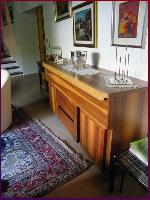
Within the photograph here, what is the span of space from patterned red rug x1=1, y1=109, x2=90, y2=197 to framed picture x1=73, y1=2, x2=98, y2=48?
1.27 m

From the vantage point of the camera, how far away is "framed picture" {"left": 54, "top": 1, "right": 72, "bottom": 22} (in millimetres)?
2412

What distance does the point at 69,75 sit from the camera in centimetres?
178

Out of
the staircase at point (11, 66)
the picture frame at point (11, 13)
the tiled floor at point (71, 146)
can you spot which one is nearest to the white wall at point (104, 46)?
the tiled floor at point (71, 146)

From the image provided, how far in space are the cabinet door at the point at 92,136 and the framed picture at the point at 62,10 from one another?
4.98 ft

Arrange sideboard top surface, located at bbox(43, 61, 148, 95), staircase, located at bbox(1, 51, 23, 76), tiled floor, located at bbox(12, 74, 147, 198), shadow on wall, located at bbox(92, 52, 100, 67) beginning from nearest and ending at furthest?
sideboard top surface, located at bbox(43, 61, 148, 95)
tiled floor, located at bbox(12, 74, 147, 198)
shadow on wall, located at bbox(92, 52, 100, 67)
staircase, located at bbox(1, 51, 23, 76)

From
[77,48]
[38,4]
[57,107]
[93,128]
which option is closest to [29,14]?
[38,4]

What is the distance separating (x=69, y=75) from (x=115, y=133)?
0.76 meters

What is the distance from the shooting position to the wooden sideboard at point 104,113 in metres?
1.29

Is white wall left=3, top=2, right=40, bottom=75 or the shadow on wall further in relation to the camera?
white wall left=3, top=2, right=40, bottom=75

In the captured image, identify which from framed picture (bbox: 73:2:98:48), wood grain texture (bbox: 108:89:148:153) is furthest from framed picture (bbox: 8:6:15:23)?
wood grain texture (bbox: 108:89:148:153)

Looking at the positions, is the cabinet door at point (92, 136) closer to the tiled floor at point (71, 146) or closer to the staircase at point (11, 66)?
the tiled floor at point (71, 146)

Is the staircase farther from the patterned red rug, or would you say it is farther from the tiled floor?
the patterned red rug

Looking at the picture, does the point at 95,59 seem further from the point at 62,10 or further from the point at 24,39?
the point at 24,39

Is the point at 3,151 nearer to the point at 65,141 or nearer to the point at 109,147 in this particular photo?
the point at 65,141
